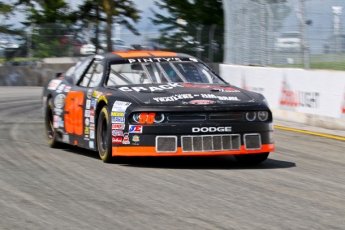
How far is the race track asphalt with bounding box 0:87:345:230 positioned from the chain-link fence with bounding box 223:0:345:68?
16.5 feet

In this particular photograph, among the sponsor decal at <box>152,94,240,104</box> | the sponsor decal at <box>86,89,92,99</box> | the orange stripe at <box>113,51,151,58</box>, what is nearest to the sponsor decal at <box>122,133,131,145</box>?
the sponsor decal at <box>152,94,240,104</box>

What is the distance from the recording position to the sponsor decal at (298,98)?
14.1m

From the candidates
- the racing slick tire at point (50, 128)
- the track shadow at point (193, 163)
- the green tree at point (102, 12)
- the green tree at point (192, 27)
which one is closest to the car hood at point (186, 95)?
the track shadow at point (193, 163)

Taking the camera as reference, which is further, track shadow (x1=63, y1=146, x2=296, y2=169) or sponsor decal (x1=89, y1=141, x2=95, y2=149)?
sponsor decal (x1=89, y1=141, x2=95, y2=149)

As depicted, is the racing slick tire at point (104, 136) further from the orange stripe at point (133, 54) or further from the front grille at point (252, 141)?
the front grille at point (252, 141)

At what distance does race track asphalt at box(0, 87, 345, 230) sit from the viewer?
222 inches

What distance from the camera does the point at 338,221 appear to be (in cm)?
570

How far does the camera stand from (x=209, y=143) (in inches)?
324

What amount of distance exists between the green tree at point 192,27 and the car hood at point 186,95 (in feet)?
71.1

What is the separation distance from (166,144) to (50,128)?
3234 millimetres

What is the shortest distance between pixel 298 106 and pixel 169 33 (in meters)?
18.7

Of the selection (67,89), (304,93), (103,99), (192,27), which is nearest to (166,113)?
(103,99)

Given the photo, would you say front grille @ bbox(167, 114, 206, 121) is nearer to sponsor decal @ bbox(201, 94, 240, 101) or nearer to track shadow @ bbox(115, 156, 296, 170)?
sponsor decal @ bbox(201, 94, 240, 101)

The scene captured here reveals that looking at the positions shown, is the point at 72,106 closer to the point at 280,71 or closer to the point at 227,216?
the point at 227,216
